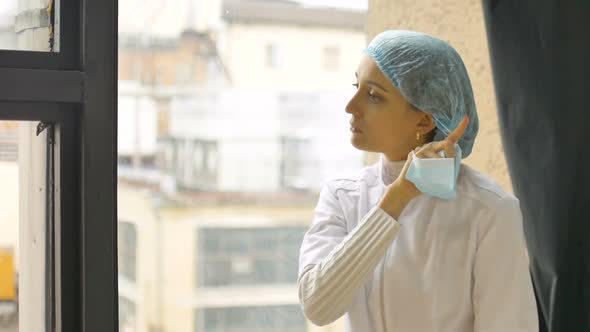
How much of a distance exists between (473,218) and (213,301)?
1114 millimetres

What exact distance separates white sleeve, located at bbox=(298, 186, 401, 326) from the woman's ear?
0.16 m

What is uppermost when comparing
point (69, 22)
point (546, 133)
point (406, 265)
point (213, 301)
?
point (69, 22)

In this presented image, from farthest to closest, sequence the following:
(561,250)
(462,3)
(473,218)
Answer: (462,3)
(561,250)
(473,218)

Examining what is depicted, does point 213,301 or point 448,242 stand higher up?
point 448,242

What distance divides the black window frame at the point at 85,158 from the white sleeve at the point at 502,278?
0.64 m

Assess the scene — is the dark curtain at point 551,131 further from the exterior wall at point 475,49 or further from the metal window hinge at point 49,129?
the metal window hinge at point 49,129

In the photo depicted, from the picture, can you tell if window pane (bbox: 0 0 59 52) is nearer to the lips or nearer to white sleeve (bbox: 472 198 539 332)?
the lips

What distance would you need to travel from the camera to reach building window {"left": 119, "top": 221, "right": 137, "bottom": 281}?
130 centimetres

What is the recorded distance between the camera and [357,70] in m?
1.03

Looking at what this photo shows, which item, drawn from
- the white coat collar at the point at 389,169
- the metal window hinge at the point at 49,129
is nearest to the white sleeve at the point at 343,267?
the white coat collar at the point at 389,169

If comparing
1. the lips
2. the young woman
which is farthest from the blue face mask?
the lips

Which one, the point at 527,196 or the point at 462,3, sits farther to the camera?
the point at 462,3

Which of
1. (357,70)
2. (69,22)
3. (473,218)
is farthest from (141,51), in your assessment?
(473,218)

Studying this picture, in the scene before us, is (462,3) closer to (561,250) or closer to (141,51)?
(561,250)
